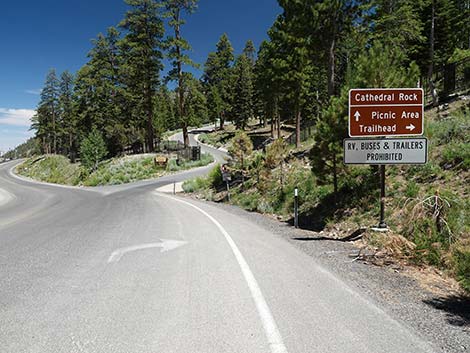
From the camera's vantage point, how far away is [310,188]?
14102mm

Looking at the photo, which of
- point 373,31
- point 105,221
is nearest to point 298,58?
point 373,31

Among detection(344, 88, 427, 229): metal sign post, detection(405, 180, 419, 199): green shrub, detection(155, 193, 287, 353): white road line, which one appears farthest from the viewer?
detection(405, 180, 419, 199): green shrub

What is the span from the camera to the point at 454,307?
14.1ft

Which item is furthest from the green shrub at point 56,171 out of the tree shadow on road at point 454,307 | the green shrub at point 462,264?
the tree shadow on road at point 454,307

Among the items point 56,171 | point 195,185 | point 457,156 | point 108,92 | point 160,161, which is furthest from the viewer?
point 56,171

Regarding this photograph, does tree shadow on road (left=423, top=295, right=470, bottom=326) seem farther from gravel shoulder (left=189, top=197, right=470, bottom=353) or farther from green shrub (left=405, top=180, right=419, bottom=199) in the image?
green shrub (left=405, top=180, right=419, bottom=199)

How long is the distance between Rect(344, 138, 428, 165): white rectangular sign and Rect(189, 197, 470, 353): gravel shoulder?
91.3 inches

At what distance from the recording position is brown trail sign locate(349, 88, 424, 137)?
7375 millimetres

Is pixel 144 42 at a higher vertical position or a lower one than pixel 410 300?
higher

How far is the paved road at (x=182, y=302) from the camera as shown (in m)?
3.33

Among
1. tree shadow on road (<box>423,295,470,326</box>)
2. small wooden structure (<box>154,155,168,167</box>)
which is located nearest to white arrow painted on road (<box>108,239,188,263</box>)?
tree shadow on road (<box>423,295,470,326</box>)

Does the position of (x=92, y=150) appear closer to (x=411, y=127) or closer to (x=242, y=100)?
(x=242, y=100)

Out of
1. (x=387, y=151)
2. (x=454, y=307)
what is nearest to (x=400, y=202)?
(x=387, y=151)

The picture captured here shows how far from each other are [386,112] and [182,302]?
6.30 metres
